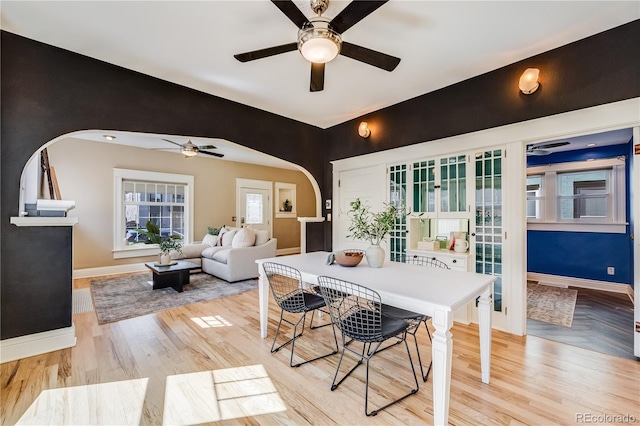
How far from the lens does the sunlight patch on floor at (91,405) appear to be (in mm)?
1719

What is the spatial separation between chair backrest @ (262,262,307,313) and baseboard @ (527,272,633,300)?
4894 mm

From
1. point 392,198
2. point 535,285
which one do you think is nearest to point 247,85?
point 392,198

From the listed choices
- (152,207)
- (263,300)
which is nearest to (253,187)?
(152,207)

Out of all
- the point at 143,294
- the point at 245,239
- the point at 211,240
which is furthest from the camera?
the point at 211,240

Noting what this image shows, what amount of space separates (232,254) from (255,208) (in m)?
3.14

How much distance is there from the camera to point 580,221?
4.77 metres

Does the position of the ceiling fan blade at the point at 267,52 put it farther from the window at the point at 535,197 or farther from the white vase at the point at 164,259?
the window at the point at 535,197

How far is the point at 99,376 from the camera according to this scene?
2.17 m

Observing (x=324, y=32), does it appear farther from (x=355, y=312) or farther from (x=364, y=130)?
(x=364, y=130)

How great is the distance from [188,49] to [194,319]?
2914mm

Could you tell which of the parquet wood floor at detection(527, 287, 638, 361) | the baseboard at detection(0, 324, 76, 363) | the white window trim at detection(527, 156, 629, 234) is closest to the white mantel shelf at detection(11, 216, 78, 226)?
the baseboard at detection(0, 324, 76, 363)

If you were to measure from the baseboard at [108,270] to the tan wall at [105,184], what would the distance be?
0.26ft

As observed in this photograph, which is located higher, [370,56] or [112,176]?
[370,56]

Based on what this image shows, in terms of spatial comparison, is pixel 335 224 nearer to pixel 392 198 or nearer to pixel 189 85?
pixel 392 198
